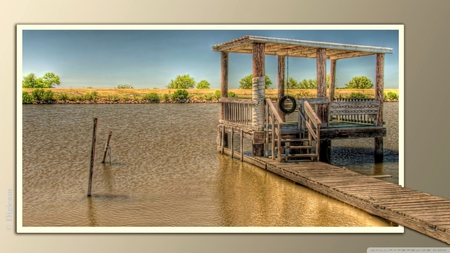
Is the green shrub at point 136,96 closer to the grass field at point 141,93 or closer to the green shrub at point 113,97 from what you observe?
the grass field at point 141,93

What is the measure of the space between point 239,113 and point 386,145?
386 cm

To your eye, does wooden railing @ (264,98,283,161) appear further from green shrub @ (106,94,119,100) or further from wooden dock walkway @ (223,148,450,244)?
green shrub @ (106,94,119,100)

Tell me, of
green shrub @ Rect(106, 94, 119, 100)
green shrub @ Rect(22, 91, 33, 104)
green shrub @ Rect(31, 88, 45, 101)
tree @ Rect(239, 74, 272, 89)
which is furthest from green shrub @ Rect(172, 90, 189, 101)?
green shrub @ Rect(22, 91, 33, 104)

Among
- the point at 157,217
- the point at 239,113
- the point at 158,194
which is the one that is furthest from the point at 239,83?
the point at 157,217

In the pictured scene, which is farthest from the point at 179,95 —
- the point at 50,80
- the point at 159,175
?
the point at 50,80

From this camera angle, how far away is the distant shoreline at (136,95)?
10.1m

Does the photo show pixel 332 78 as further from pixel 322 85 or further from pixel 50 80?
pixel 50 80

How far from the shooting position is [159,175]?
36.7ft

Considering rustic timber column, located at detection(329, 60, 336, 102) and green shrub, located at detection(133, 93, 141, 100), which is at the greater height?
rustic timber column, located at detection(329, 60, 336, 102)

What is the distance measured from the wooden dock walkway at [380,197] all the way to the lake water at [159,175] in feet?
0.72

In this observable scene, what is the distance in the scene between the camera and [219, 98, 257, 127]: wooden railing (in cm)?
1264

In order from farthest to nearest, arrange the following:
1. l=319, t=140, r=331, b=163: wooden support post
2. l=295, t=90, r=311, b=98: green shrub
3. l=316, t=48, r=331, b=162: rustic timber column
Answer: l=295, t=90, r=311, b=98: green shrub
l=316, t=48, r=331, b=162: rustic timber column
l=319, t=140, r=331, b=163: wooden support post

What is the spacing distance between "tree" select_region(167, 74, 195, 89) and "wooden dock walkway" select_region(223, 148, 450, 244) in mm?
3094

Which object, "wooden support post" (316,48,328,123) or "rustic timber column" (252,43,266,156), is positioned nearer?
"rustic timber column" (252,43,266,156)
